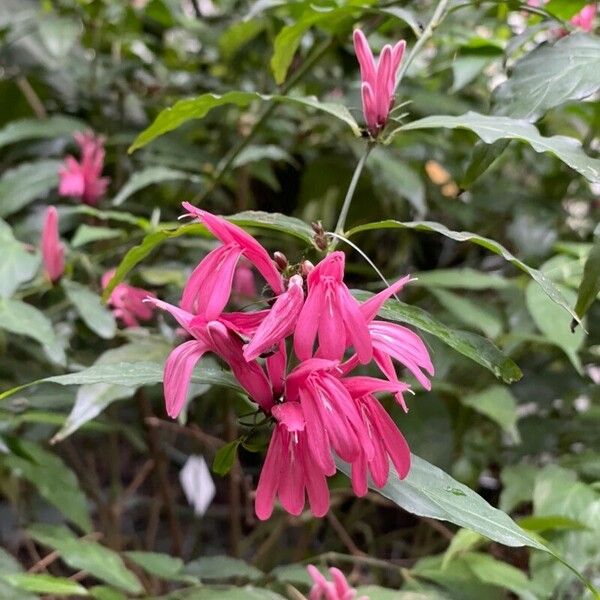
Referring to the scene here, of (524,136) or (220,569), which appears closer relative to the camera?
(524,136)

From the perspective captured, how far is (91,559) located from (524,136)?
0.44m

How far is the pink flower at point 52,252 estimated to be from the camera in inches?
24.3

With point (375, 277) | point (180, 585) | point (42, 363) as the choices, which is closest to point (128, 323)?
point (42, 363)

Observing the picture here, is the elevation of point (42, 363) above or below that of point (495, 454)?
above

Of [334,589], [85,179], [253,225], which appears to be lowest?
[334,589]

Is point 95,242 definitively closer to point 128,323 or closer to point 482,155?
point 128,323

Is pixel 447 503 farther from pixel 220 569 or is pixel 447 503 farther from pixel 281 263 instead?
pixel 220 569

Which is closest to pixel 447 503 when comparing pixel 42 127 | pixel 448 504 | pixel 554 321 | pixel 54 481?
pixel 448 504

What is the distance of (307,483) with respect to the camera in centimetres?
31

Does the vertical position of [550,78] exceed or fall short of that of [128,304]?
it exceeds it

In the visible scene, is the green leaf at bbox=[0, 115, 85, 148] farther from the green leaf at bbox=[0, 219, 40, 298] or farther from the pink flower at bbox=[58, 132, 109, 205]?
the green leaf at bbox=[0, 219, 40, 298]

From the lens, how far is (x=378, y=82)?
1.31 ft

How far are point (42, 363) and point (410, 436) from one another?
392 mm

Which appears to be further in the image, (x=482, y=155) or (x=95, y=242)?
(x=95, y=242)
